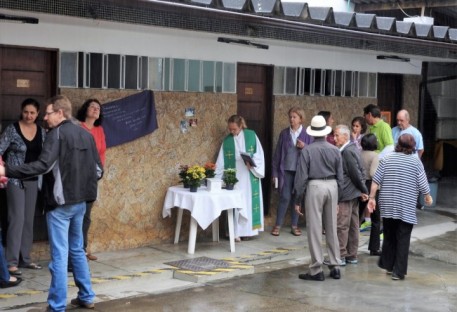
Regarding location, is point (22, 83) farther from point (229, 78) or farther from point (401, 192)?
point (401, 192)

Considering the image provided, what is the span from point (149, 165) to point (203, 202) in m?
0.91

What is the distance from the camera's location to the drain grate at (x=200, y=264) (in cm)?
944

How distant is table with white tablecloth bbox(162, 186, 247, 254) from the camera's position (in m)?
10.2

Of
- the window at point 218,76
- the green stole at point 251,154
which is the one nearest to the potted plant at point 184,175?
the green stole at point 251,154

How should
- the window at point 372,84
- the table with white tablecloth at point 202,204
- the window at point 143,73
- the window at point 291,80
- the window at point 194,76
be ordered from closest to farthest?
the table with white tablecloth at point 202,204 → the window at point 143,73 → the window at point 194,76 → the window at point 291,80 → the window at point 372,84

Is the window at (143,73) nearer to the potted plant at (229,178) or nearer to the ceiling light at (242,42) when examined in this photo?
the ceiling light at (242,42)

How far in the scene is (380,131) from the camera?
39.1ft

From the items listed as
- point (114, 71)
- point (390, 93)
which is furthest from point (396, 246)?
point (390, 93)

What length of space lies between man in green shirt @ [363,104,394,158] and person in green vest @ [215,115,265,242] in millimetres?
1788

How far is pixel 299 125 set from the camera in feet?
38.3

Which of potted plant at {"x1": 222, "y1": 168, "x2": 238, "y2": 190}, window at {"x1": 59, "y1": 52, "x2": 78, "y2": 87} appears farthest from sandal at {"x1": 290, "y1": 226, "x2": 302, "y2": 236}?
window at {"x1": 59, "y1": 52, "x2": 78, "y2": 87}

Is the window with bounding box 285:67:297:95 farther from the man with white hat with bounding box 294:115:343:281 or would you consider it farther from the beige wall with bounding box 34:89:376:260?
the man with white hat with bounding box 294:115:343:281

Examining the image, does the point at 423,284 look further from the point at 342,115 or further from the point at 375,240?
the point at 342,115

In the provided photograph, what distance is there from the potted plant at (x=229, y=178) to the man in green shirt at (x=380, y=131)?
237cm
